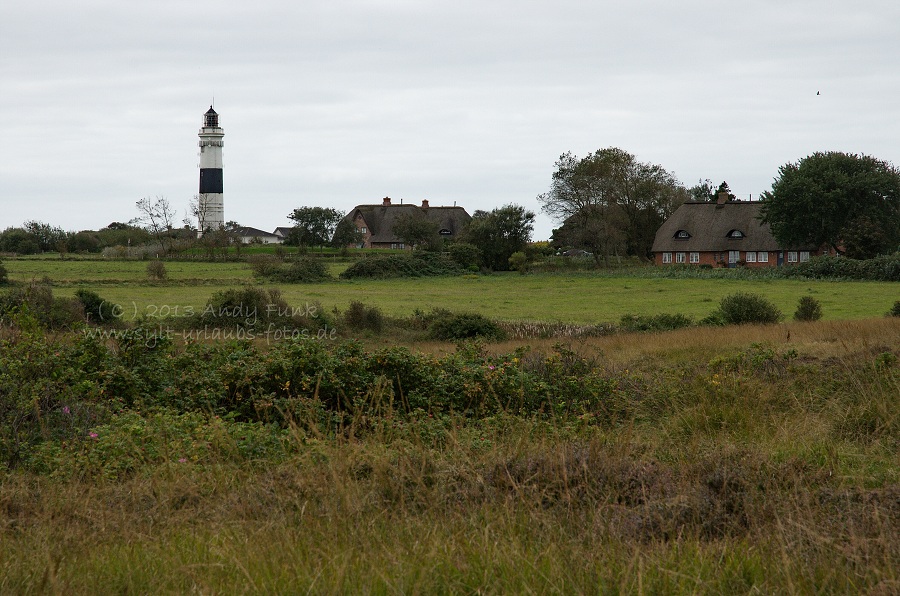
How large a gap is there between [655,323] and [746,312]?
9.14 feet

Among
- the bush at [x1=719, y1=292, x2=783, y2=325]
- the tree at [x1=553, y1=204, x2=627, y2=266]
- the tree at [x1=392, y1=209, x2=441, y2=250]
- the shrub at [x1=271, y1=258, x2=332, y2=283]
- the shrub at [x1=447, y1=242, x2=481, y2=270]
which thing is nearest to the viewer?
the bush at [x1=719, y1=292, x2=783, y2=325]

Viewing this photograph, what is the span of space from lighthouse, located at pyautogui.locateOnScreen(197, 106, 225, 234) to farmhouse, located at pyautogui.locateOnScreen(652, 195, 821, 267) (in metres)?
50.5

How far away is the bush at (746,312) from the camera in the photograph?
1028 inches

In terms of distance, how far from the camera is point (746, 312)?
26156 mm

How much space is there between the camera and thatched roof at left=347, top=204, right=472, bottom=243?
10581 centimetres

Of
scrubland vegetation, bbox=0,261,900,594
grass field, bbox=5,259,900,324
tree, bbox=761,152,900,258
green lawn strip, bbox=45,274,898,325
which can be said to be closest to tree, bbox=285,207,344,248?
grass field, bbox=5,259,900,324

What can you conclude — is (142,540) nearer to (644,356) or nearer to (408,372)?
(408,372)

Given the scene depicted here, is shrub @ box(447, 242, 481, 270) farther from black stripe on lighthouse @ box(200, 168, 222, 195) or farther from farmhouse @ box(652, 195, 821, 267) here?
black stripe on lighthouse @ box(200, 168, 222, 195)

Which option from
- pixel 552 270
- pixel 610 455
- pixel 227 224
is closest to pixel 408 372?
pixel 610 455

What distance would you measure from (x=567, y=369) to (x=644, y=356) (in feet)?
15.2

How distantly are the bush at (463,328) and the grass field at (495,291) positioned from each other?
4.10 metres

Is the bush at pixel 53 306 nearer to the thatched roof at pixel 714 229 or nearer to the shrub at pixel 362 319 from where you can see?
the shrub at pixel 362 319

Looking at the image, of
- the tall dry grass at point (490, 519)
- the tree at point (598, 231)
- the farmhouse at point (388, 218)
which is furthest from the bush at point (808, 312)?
Answer: the farmhouse at point (388, 218)

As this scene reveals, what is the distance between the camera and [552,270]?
2763 inches
